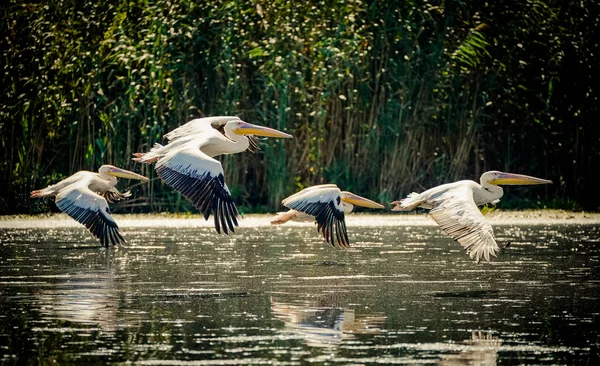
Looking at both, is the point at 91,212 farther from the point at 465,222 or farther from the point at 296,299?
the point at 465,222

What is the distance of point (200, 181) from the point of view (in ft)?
32.2

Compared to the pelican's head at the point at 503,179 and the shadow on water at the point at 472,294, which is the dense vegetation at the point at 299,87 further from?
the shadow on water at the point at 472,294

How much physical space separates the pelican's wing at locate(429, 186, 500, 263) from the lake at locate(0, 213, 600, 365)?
0.29m

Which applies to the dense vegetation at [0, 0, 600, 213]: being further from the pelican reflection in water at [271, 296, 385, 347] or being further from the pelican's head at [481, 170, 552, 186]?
the pelican reflection in water at [271, 296, 385, 347]

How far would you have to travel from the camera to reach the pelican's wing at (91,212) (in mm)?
11094

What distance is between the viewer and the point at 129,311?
316 inches

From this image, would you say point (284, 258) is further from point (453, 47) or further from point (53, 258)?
point (453, 47)

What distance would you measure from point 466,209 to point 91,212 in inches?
137

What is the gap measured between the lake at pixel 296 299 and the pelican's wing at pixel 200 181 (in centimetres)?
57

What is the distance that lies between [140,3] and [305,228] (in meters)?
4.03

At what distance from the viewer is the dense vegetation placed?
16.5 meters

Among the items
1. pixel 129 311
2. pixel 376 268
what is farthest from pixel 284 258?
pixel 129 311

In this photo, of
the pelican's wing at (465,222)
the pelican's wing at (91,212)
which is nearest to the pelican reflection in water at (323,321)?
the pelican's wing at (465,222)

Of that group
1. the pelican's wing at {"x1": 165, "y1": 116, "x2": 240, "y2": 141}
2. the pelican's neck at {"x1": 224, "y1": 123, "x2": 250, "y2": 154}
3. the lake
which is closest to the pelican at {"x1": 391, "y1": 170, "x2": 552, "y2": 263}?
the lake
